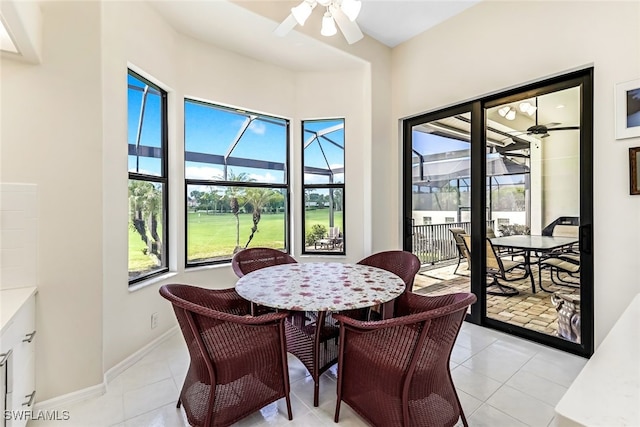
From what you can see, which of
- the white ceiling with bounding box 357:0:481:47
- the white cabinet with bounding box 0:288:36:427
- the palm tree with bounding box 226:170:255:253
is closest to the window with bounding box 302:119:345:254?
the palm tree with bounding box 226:170:255:253

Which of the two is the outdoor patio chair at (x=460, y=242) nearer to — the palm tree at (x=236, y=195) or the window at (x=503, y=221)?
the window at (x=503, y=221)

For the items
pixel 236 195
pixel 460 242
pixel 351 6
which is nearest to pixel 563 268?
pixel 460 242

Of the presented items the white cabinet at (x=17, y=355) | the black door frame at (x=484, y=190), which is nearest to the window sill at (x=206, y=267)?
the white cabinet at (x=17, y=355)

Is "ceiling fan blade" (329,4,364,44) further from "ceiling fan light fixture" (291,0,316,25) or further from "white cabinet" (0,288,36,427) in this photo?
"white cabinet" (0,288,36,427)

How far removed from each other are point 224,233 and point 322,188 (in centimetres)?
144

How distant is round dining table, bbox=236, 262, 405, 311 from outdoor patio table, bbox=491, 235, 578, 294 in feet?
5.11

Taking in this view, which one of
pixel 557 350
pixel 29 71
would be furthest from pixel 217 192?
pixel 557 350

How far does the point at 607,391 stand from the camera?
27.2 inches

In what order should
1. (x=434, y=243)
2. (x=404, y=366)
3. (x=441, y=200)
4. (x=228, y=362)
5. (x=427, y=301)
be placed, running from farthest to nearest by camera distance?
(x=434, y=243) < (x=441, y=200) < (x=427, y=301) < (x=228, y=362) < (x=404, y=366)

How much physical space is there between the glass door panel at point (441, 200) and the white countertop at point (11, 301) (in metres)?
3.71

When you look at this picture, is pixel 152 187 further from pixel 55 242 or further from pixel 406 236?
pixel 406 236

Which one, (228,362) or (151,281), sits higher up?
(151,281)

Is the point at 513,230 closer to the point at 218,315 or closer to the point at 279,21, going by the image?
the point at 218,315

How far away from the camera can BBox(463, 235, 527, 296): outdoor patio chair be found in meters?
3.08
